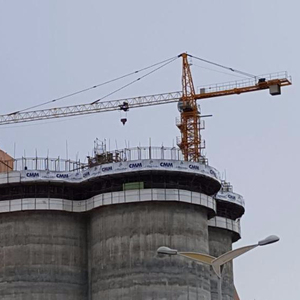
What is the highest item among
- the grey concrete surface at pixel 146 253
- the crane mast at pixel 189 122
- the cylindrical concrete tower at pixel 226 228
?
the crane mast at pixel 189 122

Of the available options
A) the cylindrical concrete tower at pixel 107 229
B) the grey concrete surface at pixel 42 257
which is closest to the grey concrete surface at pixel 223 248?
the cylindrical concrete tower at pixel 107 229

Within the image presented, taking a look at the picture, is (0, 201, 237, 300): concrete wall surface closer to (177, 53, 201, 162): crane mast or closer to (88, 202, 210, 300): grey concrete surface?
(88, 202, 210, 300): grey concrete surface

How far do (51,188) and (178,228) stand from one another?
1902 cm

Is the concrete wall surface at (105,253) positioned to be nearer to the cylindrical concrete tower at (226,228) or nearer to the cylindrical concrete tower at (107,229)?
the cylindrical concrete tower at (107,229)

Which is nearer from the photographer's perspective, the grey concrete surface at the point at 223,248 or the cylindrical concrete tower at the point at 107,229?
the cylindrical concrete tower at the point at 107,229

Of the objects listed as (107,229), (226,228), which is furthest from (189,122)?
(107,229)

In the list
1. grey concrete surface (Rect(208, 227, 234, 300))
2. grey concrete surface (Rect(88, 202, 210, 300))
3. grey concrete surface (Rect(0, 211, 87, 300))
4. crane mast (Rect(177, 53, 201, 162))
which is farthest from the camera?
crane mast (Rect(177, 53, 201, 162))

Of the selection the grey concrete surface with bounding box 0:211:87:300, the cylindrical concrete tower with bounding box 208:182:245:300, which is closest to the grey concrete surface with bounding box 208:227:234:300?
the cylindrical concrete tower with bounding box 208:182:245:300

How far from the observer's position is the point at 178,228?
4776 inches

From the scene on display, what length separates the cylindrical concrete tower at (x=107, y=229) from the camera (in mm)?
119375

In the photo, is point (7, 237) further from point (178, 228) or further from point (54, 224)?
point (178, 228)

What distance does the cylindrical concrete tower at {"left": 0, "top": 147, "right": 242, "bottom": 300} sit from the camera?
392 ft

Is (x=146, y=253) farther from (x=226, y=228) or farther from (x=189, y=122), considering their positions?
(x=189, y=122)

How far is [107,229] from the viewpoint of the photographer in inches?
4830
